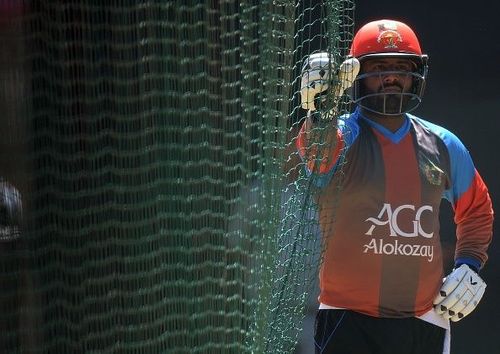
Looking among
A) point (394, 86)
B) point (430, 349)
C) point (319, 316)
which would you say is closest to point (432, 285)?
point (430, 349)

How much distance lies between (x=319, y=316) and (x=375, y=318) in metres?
0.20

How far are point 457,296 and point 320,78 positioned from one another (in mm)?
1174

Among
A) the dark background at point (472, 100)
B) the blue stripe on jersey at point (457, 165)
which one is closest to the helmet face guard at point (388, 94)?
the blue stripe on jersey at point (457, 165)

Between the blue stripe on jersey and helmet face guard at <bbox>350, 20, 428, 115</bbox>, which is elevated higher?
helmet face guard at <bbox>350, 20, 428, 115</bbox>

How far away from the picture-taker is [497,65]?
439 centimetres

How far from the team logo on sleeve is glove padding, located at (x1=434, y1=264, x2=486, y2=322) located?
0.14 meters

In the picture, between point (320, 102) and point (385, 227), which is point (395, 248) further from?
point (320, 102)

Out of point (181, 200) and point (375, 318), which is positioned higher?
point (181, 200)

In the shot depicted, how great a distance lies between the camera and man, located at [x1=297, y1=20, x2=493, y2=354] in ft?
9.37

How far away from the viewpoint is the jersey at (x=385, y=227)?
9.37 feet

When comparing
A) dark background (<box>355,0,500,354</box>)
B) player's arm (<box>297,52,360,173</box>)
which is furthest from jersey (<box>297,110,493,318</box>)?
dark background (<box>355,0,500,354</box>)

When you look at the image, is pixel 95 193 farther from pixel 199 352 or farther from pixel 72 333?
pixel 199 352

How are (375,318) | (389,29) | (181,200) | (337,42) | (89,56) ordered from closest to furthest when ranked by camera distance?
(89,56)
(181,200)
(337,42)
(375,318)
(389,29)

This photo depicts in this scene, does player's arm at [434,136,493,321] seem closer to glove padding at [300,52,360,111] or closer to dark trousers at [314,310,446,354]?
dark trousers at [314,310,446,354]
